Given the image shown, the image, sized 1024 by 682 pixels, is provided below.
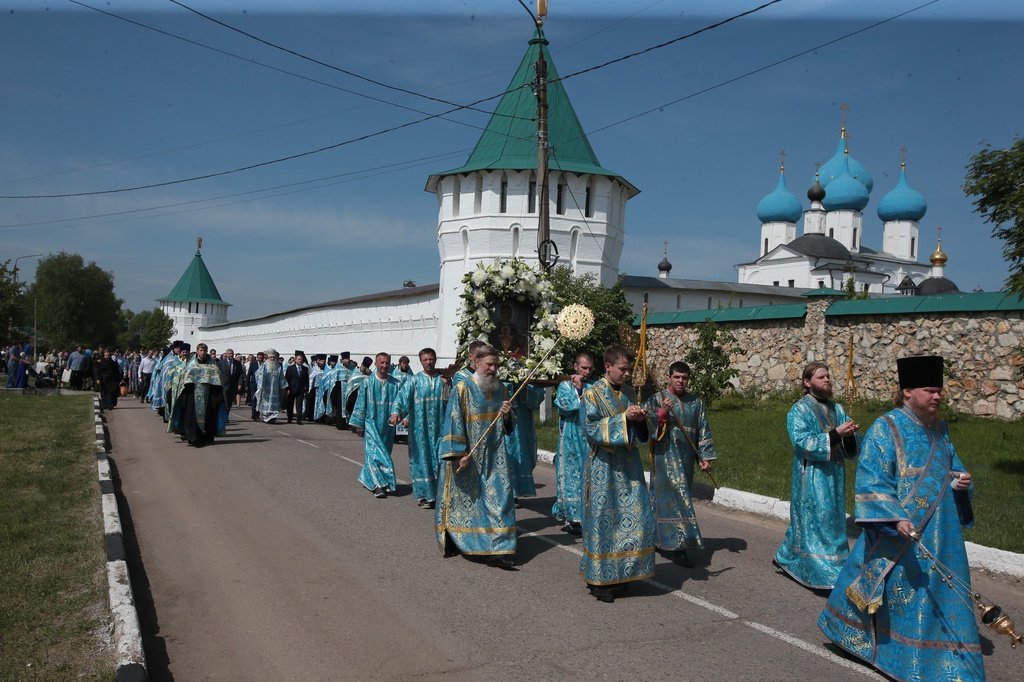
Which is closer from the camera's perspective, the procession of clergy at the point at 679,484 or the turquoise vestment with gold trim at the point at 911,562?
the turquoise vestment with gold trim at the point at 911,562

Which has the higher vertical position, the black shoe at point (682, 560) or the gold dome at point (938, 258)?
the gold dome at point (938, 258)

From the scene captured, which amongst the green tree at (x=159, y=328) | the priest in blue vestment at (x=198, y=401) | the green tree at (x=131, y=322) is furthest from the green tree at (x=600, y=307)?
the green tree at (x=131, y=322)

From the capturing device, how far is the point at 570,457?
28.8 feet

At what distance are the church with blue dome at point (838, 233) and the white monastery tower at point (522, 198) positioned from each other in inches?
1223

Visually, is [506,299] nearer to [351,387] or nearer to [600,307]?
[351,387]

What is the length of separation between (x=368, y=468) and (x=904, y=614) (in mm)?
6955

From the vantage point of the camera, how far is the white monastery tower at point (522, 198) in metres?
30.4

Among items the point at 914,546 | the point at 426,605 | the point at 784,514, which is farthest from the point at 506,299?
the point at 914,546

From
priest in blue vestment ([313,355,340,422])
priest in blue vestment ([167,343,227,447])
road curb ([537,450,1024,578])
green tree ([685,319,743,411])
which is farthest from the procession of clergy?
green tree ([685,319,743,411])

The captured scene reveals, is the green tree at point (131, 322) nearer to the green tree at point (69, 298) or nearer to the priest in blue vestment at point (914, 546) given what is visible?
the green tree at point (69, 298)

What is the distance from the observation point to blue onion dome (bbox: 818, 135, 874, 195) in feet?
211

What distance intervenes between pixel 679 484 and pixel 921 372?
3.11 m

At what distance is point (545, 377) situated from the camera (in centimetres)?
959

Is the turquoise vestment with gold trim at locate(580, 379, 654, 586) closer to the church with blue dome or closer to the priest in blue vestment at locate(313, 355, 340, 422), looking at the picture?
the priest in blue vestment at locate(313, 355, 340, 422)
